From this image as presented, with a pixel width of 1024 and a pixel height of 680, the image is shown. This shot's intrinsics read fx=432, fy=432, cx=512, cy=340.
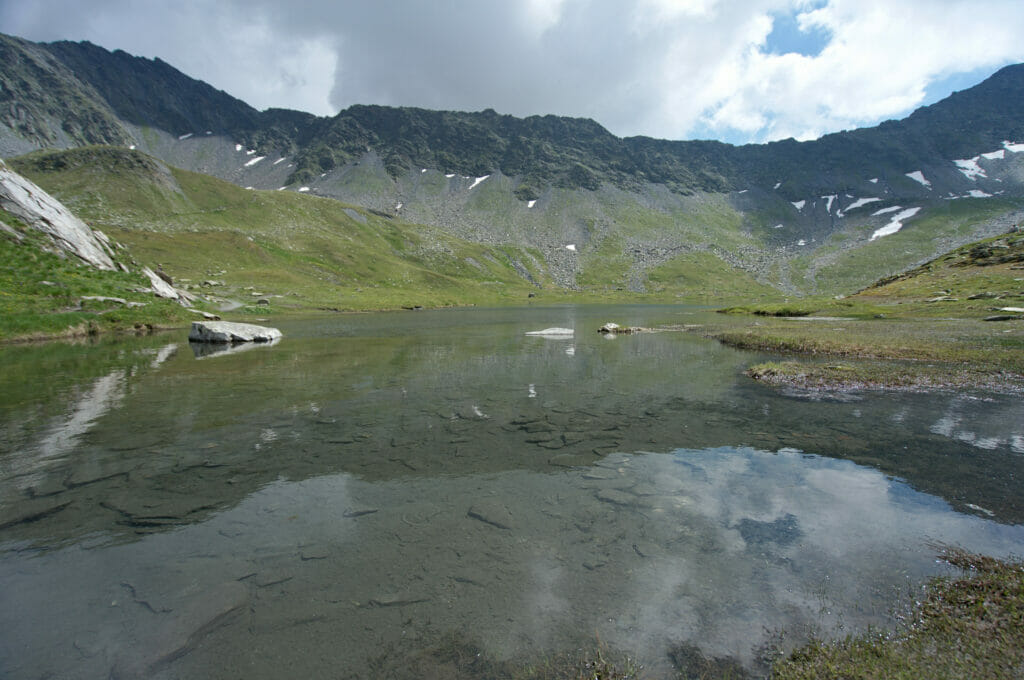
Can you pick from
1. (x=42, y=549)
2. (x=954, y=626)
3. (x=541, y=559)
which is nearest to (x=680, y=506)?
(x=541, y=559)

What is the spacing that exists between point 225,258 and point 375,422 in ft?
396

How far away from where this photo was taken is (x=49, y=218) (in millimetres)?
53375

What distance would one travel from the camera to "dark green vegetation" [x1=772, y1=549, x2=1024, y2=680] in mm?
5508

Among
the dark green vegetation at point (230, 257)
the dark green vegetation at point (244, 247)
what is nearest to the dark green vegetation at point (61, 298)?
the dark green vegetation at point (230, 257)

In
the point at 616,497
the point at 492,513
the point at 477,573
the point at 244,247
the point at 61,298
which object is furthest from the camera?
the point at 244,247

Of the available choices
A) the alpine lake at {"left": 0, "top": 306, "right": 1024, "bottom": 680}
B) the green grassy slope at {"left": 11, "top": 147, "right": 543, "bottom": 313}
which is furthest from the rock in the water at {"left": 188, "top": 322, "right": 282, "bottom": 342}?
the green grassy slope at {"left": 11, "top": 147, "right": 543, "bottom": 313}

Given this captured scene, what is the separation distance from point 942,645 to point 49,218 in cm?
8116

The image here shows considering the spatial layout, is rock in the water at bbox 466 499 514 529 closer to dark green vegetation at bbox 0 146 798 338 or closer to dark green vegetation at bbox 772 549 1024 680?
dark green vegetation at bbox 772 549 1024 680

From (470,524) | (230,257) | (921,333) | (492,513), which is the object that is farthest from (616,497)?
(230,257)

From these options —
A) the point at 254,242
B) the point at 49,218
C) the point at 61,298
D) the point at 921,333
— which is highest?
the point at 254,242

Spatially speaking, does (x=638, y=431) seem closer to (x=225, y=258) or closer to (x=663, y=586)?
(x=663, y=586)

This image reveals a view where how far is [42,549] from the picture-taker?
865 cm

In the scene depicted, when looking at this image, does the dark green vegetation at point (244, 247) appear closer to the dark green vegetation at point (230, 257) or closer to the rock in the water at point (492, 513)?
the dark green vegetation at point (230, 257)

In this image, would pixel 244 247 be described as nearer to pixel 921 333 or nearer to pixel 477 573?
pixel 477 573
